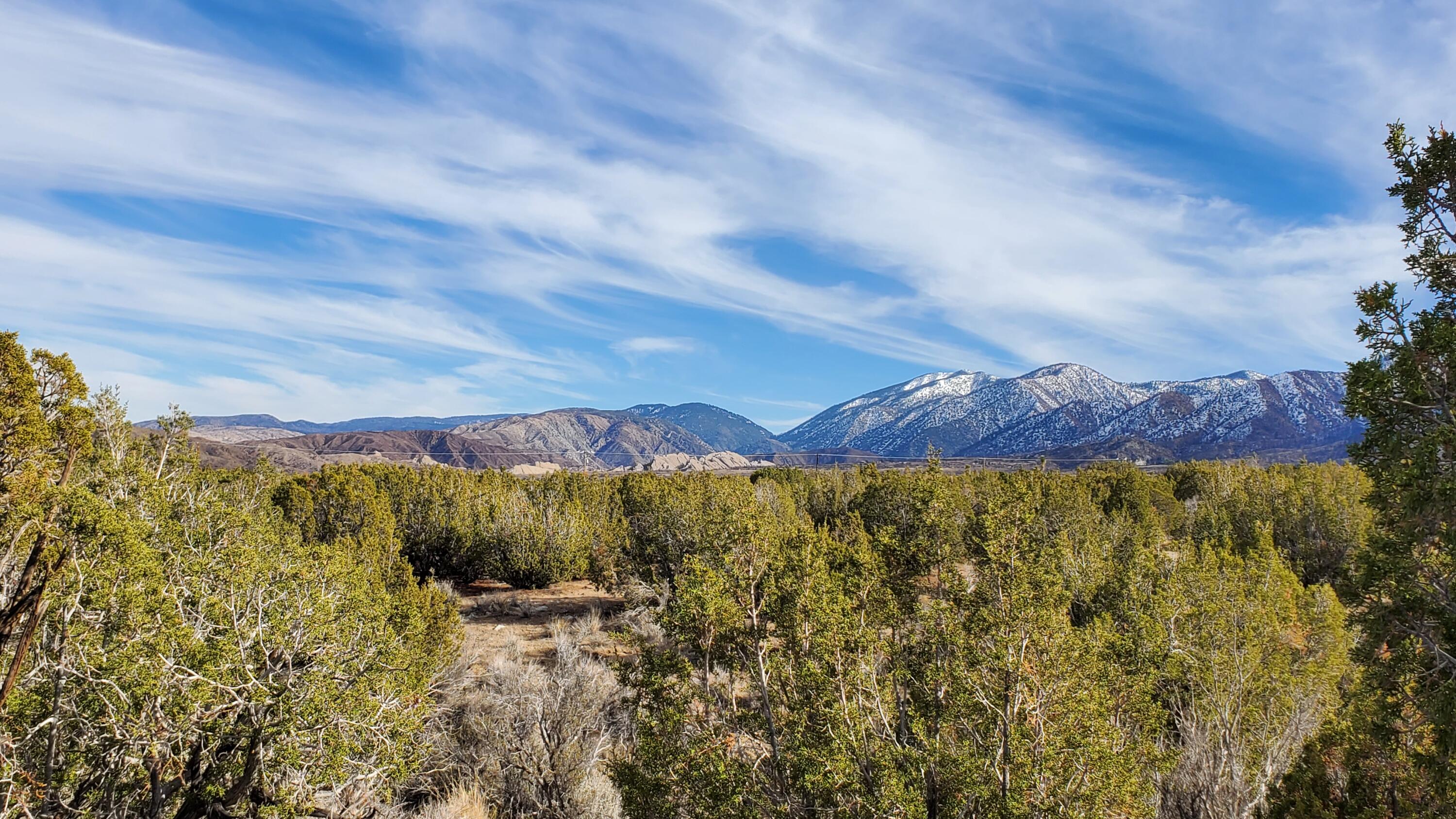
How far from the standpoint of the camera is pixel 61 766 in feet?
27.0

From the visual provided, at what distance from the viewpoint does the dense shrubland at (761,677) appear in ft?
25.0

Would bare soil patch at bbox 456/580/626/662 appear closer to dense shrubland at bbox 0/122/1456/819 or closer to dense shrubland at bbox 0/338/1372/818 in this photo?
dense shrubland at bbox 0/338/1372/818

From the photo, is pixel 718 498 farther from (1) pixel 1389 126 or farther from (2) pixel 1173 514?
(2) pixel 1173 514

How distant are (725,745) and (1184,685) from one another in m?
12.9

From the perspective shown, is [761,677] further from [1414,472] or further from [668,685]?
[1414,472]

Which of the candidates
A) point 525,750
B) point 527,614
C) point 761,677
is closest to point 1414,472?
point 761,677

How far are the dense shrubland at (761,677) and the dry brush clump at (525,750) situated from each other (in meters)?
0.08

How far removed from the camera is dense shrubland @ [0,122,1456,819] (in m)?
7.62

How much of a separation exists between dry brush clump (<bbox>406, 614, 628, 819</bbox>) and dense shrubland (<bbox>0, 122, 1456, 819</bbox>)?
0.08 meters

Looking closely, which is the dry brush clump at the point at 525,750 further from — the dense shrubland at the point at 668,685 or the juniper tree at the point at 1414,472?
the juniper tree at the point at 1414,472

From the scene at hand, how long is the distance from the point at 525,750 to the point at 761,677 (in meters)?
7.46

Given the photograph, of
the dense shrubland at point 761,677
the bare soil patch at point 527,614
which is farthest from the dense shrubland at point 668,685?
the bare soil patch at point 527,614

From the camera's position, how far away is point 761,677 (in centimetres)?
966

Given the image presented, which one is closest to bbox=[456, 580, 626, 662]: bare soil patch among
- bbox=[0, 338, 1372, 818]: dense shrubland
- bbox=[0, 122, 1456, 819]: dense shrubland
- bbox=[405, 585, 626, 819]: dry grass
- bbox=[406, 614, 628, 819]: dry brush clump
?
bbox=[405, 585, 626, 819]: dry grass
